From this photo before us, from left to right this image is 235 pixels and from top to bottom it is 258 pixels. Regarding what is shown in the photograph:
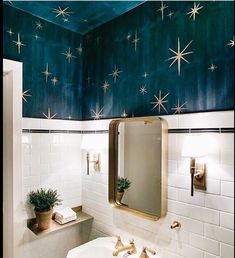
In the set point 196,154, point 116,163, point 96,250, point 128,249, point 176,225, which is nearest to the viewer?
point 196,154

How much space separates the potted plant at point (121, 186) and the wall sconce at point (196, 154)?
1.61ft

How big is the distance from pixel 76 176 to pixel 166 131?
0.92 m

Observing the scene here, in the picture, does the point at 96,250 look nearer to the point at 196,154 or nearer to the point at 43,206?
the point at 43,206

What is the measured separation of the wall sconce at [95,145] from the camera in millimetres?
1660

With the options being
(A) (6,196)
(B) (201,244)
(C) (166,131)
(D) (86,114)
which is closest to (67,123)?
(D) (86,114)

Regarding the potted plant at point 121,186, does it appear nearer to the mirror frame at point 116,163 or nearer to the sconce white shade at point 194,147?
the mirror frame at point 116,163

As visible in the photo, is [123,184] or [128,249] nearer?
[128,249]

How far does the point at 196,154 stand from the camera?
1104mm

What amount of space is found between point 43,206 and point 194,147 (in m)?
1.06

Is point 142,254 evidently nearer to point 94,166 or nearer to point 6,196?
point 94,166

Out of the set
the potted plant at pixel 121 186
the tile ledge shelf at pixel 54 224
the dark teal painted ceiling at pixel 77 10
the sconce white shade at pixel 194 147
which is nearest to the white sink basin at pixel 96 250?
the tile ledge shelf at pixel 54 224

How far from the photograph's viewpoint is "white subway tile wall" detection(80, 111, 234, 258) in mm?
1050

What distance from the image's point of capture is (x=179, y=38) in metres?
1.25

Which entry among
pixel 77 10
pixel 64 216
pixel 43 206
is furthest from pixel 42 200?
pixel 77 10
